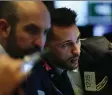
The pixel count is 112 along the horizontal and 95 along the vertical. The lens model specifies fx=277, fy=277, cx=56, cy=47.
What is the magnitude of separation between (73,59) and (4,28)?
29 cm

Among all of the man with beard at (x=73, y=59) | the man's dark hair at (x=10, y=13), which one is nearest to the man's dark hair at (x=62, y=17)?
the man with beard at (x=73, y=59)

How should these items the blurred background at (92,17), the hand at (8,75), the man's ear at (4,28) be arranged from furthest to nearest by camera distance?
the blurred background at (92,17), the man's ear at (4,28), the hand at (8,75)

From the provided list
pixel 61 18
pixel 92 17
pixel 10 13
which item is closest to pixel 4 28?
pixel 10 13

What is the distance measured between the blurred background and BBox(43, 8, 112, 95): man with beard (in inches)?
1.0

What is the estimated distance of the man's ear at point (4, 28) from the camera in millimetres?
963

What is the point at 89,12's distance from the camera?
108 centimetres

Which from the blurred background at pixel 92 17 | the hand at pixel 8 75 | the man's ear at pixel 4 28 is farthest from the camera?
the blurred background at pixel 92 17

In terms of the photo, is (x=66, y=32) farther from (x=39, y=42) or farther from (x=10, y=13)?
(x=10, y=13)

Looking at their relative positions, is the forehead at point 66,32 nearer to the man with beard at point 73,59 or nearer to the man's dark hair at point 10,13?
the man with beard at point 73,59

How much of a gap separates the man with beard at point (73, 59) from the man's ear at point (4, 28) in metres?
0.16

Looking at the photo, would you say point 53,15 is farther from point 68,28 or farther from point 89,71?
point 89,71

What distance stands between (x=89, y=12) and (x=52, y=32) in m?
0.17

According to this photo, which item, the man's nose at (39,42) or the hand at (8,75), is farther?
the man's nose at (39,42)

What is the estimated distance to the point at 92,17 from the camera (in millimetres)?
1081
